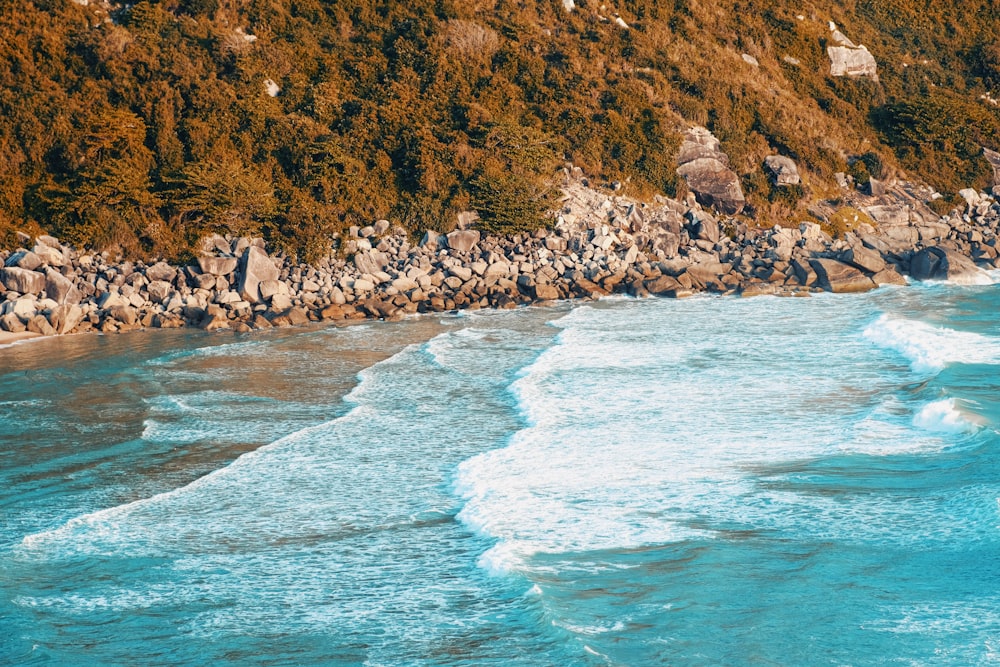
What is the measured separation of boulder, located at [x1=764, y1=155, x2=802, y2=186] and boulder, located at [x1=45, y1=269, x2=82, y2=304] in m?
28.4

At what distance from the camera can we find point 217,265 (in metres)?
31.8

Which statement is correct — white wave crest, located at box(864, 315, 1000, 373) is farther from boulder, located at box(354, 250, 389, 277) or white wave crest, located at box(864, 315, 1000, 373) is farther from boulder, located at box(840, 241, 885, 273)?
boulder, located at box(354, 250, 389, 277)

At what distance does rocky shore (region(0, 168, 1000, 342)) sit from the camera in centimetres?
2917

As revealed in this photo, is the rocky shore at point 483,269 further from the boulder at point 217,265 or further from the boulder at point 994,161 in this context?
the boulder at point 994,161

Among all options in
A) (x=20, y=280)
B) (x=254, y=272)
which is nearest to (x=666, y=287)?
(x=254, y=272)

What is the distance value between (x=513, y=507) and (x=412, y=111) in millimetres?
29897

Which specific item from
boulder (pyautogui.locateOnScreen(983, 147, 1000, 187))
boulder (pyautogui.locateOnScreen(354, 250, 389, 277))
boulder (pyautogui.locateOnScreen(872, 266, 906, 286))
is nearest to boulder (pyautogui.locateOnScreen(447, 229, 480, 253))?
boulder (pyautogui.locateOnScreen(354, 250, 389, 277))

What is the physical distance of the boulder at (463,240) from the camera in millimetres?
34844

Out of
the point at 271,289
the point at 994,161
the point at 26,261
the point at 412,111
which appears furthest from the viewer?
the point at 994,161

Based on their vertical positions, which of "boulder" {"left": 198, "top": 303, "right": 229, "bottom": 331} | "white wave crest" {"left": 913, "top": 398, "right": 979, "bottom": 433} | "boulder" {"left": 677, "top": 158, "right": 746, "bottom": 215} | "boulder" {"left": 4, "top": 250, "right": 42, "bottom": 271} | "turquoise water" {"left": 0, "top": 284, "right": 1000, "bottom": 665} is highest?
"boulder" {"left": 677, "top": 158, "right": 746, "bottom": 215}

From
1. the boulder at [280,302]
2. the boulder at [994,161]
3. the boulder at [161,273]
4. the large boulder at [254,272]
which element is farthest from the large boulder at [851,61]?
the boulder at [161,273]

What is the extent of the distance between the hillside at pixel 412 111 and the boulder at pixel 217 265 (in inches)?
82.9

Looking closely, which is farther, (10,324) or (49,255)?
(49,255)

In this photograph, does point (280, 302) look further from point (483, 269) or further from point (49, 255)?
point (49, 255)
